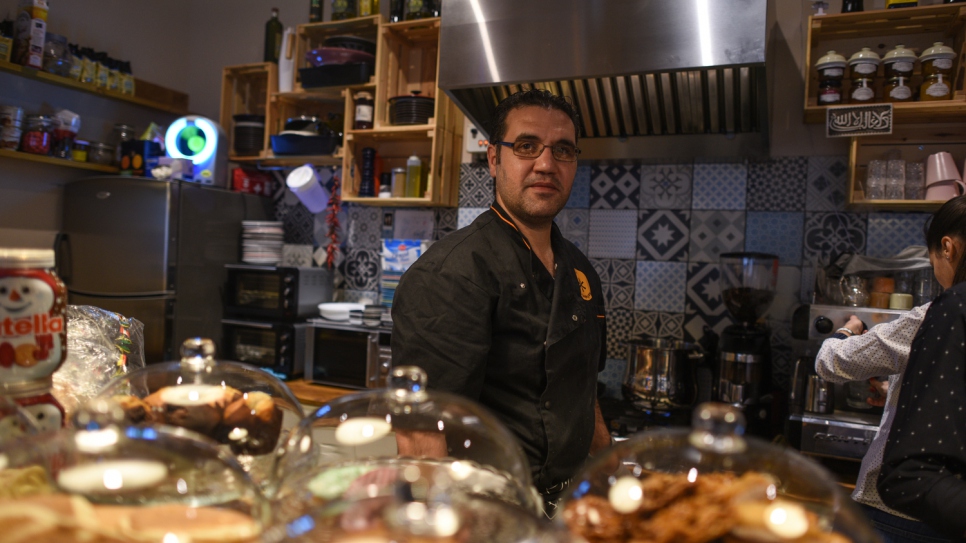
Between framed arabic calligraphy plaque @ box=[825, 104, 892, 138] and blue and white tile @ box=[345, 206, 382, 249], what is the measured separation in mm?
2649

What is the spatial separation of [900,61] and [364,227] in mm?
3055

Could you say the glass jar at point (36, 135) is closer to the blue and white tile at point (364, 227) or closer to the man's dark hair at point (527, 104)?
the blue and white tile at point (364, 227)

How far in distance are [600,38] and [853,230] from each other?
5.47ft

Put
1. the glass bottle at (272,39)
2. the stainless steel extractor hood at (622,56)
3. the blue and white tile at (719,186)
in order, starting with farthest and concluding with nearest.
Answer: the glass bottle at (272,39), the blue and white tile at (719,186), the stainless steel extractor hood at (622,56)

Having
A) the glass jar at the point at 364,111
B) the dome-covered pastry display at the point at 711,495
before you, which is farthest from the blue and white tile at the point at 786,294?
the dome-covered pastry display at the point at 711,495

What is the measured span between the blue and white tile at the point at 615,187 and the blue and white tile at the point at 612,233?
4 centimetres

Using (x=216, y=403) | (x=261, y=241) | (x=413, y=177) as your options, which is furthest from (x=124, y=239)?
(x=216, y=403)

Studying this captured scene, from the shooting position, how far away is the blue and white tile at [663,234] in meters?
3.45

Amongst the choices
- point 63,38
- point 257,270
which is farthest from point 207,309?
point 63,38

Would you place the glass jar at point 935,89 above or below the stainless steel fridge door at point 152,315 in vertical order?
above

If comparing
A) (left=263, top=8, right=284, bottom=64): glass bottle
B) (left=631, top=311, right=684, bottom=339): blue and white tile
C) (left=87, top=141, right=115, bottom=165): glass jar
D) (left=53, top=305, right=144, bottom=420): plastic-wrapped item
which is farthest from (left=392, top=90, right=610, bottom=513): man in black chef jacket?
(left=87, top=141, right=115, bottom=165): glass jar

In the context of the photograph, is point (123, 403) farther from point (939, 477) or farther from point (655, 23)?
point (655, 23)

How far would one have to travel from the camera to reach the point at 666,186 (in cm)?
348

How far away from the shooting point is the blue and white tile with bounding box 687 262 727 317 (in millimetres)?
3379
